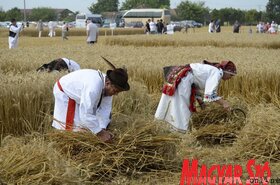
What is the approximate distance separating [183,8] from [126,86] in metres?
93.1

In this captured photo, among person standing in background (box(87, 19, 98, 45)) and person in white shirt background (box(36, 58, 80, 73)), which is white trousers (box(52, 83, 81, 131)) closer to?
person in white shirt background (box(36, 58, 80, 73))

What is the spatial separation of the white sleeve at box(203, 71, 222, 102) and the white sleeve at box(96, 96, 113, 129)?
5.54 ft

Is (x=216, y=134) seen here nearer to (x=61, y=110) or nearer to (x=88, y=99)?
(x=61, y=110)

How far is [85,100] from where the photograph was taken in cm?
488

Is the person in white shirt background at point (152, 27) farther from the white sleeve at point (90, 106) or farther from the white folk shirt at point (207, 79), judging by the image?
the white sleeve at point (90, 106)

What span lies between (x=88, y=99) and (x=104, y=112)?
45 centimetres

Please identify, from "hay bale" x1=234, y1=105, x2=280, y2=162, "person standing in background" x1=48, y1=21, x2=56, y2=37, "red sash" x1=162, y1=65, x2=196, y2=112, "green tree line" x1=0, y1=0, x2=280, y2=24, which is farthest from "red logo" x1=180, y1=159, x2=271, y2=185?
"green tree line" x1=0, y1=0, x2=280, y2=24

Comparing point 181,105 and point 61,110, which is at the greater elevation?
point 61,110

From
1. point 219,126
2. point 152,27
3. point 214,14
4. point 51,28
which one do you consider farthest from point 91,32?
point 214,14

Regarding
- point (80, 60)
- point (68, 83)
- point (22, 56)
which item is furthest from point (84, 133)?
point (22, 56)

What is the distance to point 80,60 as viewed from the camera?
1154 cm

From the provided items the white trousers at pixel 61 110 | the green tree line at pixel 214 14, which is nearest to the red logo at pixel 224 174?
the white trousers at pixel 61 110

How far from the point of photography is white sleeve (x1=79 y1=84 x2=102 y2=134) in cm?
486

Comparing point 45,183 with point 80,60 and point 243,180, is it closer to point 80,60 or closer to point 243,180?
point 243,180
